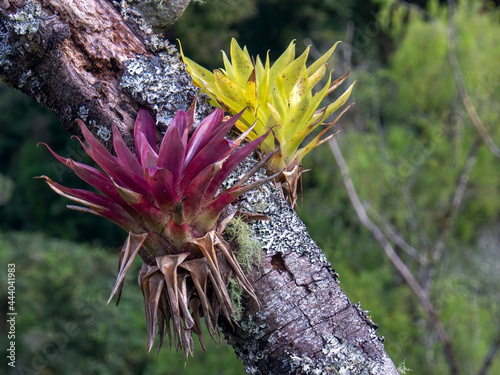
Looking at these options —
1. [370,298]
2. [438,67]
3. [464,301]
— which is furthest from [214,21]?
[464,301]

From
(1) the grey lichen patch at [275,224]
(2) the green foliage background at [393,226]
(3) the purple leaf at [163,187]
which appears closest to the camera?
(3) the purple leaf at [163,187]

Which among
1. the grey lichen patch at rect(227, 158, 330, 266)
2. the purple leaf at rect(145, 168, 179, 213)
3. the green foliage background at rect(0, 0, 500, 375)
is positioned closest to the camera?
the purple leaf at rect(145, 168, 179, 213)

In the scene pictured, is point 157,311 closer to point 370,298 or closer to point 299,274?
point 299,274

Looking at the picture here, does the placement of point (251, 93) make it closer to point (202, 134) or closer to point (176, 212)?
point (202, 134)

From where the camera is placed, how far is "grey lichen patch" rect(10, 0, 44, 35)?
0.68 m

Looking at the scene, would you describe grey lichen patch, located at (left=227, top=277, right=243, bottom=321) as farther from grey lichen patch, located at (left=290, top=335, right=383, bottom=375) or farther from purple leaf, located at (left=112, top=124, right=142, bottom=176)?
purple leaf, located at (left=112, top=124, right=142, bottom=176)

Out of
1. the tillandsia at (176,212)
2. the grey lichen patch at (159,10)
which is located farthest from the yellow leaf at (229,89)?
the grey lichen patch at (159,10)

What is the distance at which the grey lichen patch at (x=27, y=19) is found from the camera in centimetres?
68

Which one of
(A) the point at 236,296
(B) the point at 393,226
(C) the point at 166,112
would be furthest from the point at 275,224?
(B) the point at 393,226

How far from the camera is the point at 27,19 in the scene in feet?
2.22

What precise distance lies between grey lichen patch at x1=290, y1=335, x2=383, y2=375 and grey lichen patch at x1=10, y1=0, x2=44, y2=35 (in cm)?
56

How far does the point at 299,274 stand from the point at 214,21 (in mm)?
3876

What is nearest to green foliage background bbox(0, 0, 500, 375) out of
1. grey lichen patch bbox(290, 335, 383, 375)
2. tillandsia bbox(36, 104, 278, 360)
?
grey lichen patch bbox(290, 335, 383, 375)

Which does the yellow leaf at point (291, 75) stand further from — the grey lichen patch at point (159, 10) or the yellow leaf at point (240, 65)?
the grey lichen patch at point (159, 10)
